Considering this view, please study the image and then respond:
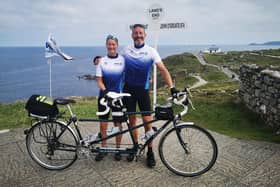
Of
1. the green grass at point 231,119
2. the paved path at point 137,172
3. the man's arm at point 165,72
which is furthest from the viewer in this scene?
the green grass at point 231,119

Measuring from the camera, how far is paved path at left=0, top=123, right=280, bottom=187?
3.72 m

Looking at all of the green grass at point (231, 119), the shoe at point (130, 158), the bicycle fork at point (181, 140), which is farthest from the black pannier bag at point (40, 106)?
the green grass at point (231, 119)

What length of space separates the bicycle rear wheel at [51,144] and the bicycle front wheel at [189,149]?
56.6 inches

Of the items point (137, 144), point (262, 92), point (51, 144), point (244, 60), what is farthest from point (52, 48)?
point (244, 60)

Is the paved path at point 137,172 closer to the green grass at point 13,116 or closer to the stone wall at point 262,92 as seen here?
the stone wall at point 262,92

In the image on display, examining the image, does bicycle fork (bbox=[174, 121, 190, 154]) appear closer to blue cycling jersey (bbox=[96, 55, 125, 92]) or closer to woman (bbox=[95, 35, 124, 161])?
woman (bbox=[95, 35, 124, 161])

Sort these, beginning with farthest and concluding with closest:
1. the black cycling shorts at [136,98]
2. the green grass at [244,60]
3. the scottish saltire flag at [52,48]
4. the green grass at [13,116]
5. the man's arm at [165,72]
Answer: the green grass at [244,60], the scottish saltire flag at [52,48], the green grass at [13,116], the black cycling shorts at [136,98], the man's arm at [165,72]

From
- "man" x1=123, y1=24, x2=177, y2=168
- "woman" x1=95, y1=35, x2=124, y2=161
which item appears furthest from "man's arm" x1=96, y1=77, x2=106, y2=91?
"man" x1=123, y1=24, x2=177, y2=168

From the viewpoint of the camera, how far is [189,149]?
397cm

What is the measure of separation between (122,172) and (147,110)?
1056 mm

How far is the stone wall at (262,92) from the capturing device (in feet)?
20.6

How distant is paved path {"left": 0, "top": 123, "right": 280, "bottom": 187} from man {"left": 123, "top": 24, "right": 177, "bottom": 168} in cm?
42

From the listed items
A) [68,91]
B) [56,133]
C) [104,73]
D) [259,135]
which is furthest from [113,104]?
[68,91]

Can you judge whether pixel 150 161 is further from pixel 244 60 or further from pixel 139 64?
pixel 244 60
